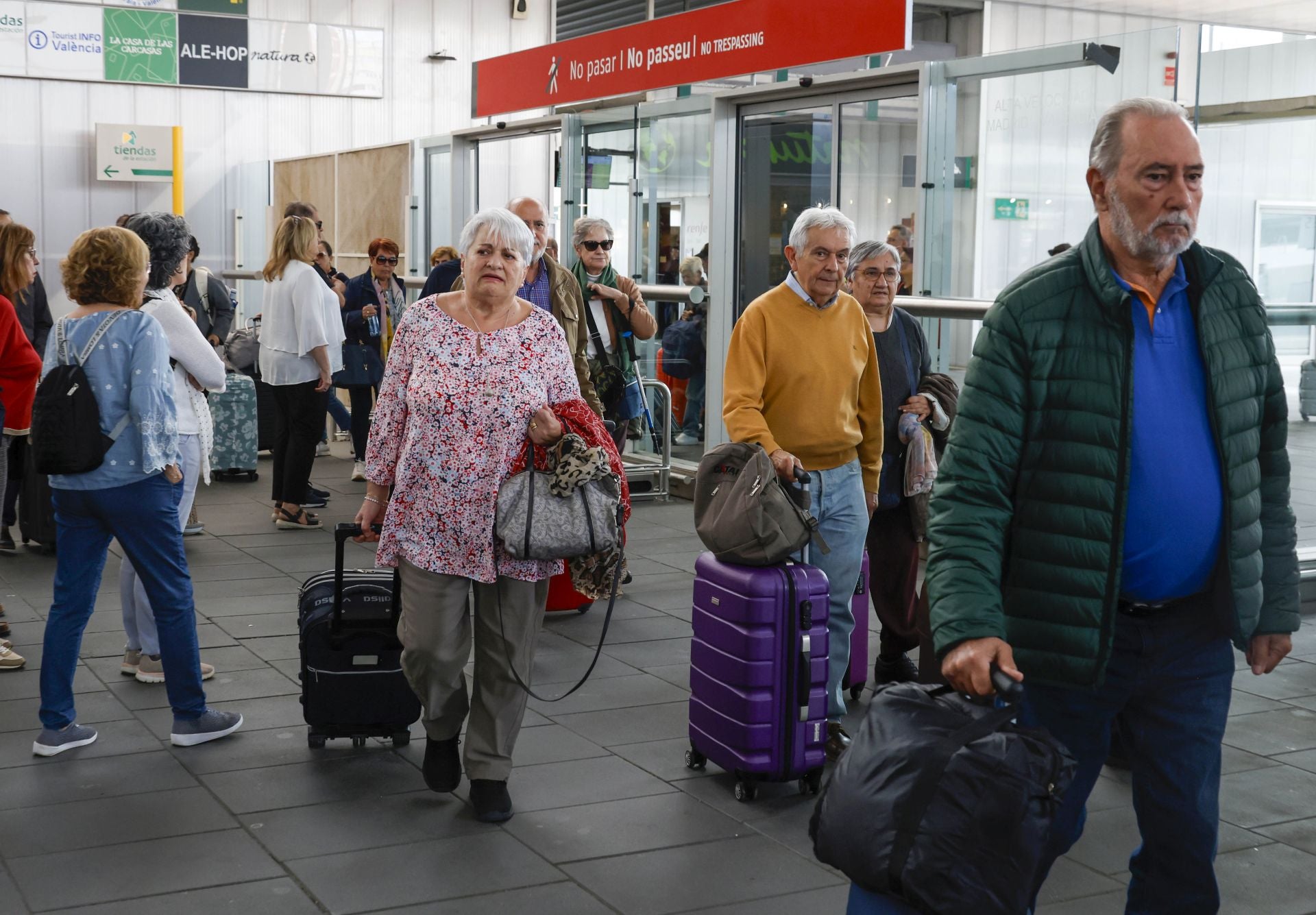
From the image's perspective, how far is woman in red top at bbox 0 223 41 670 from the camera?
229 inches

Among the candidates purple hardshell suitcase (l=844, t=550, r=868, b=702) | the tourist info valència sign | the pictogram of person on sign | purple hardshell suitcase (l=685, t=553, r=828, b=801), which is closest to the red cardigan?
purple hardshell suitcase (l=685, t=553, r=828, b=801)

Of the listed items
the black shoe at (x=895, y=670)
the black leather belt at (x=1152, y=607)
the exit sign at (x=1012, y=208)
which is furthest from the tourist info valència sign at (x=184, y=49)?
the black leather belt at (x=1152, y=607)

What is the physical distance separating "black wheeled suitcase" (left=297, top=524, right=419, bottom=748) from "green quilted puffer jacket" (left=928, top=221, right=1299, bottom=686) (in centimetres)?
247

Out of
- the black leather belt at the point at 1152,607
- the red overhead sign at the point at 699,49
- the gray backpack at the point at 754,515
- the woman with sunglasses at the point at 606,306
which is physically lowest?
the gray backpack at the point at 754,515

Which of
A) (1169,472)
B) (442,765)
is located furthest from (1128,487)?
(442,765)

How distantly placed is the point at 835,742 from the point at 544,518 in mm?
1367

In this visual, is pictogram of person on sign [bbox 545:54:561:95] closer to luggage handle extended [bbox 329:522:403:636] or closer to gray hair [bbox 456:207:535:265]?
luggage handle extended [bbox 329:522:403:636]

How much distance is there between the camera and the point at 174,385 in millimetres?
5129

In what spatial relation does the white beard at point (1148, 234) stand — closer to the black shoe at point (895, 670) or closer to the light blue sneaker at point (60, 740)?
the black shoe at point (895, 670)

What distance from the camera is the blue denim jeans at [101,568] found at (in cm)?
468

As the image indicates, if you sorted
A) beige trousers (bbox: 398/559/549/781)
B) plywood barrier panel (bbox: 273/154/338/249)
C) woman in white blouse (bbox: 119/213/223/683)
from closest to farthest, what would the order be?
beige trousers (bbox: 398/559/549/781) → woman in white blouse (bbox: 119/213/223/683) → plywood barrier panel (bbox: 273/154/338/249)

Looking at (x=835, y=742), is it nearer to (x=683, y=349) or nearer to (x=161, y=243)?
Answer: (x=161, y=243)

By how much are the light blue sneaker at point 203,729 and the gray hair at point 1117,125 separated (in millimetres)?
3496

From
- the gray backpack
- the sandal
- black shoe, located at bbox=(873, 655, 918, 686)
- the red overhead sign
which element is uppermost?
the red overhead sign
